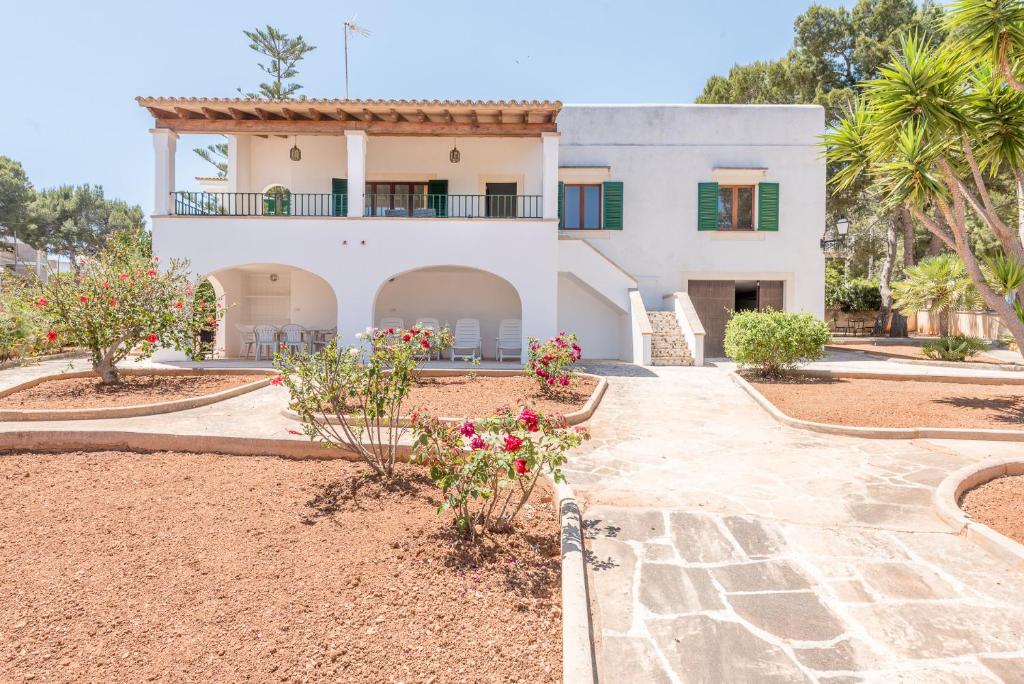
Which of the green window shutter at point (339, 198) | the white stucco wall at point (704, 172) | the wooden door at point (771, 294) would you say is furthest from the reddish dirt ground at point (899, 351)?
the green window shutter at point (339, 198)

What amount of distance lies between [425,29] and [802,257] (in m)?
11.9

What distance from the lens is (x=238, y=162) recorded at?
1437 centimetres

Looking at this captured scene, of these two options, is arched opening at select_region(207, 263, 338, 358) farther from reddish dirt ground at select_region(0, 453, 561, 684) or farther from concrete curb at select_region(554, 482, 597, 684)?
concrete curb at select_region(554, 482, 597, 684)

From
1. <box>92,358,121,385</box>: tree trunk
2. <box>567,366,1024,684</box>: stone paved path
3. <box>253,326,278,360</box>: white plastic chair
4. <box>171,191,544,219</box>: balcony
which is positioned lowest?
<box>567,366,1024,684</box>: stone paved path

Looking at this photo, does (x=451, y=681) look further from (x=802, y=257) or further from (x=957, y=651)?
(x=802, y=257)

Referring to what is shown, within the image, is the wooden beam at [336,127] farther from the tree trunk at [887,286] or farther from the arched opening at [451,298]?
the tree trunk at [887,286]

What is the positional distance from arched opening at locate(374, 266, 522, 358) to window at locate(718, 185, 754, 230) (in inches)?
263

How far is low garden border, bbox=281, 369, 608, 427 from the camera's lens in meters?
6.31

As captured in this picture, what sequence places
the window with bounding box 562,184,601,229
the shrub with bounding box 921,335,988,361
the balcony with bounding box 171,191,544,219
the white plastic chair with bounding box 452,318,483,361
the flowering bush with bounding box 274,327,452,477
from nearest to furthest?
the flowering bush with bounding box 274,327,452,477, the white plastic chair with bounding box 452,318,483,361, the balcony with bounding box 171,191,544,219, the shrub with bounding box 921,335,988,361, the window with bounding box 562,184,601,229

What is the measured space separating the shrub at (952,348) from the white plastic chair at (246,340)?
17.4m

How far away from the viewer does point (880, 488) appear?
15.1ft

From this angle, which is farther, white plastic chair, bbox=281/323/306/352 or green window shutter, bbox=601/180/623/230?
green window shutter, bbox=601/180/623/230

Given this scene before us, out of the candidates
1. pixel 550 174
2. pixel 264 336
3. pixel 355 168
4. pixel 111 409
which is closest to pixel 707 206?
pixel 550 174

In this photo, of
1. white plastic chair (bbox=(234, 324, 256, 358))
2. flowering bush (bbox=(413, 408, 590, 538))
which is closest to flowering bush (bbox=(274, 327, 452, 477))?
flowering bush (bbox=(413, 408, 590, 538))
